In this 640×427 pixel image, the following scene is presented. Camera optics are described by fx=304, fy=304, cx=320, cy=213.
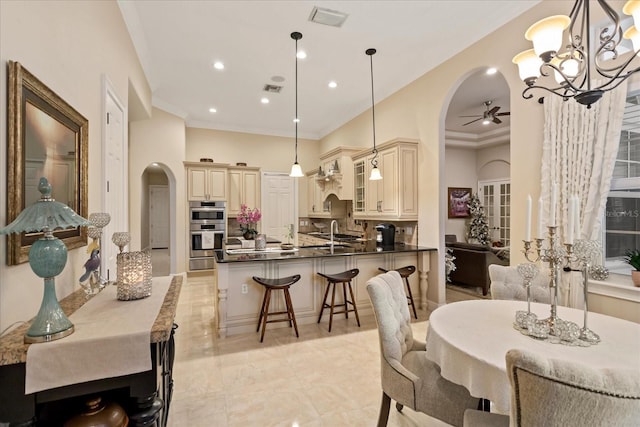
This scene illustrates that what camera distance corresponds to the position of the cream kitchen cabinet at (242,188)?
23.2ft

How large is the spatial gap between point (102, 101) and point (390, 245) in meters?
3.88

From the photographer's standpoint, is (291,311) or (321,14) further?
(291,311)

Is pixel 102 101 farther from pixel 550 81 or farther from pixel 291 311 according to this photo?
pixel 550 81

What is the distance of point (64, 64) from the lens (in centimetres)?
181

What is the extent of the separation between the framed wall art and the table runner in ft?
25.3

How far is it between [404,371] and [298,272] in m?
2.30

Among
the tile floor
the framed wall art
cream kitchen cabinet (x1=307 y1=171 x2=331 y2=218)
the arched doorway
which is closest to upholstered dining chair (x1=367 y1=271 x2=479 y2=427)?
the tile floor

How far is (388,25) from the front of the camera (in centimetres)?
354

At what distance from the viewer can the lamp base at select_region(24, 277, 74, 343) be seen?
3.75ft

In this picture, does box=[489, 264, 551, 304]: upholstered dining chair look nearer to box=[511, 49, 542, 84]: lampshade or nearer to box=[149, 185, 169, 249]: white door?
box=[511, 49, 542, 84]: lampshade

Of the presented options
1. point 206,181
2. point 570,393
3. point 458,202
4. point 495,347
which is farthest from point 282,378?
point 458,202

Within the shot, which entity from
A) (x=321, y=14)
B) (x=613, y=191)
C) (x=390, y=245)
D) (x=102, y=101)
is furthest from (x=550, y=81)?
(x=102, y=101)

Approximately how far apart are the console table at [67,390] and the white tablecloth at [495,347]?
4.27ft

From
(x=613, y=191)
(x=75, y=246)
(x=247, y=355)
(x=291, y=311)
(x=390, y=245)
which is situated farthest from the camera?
(x=390, y=245)
